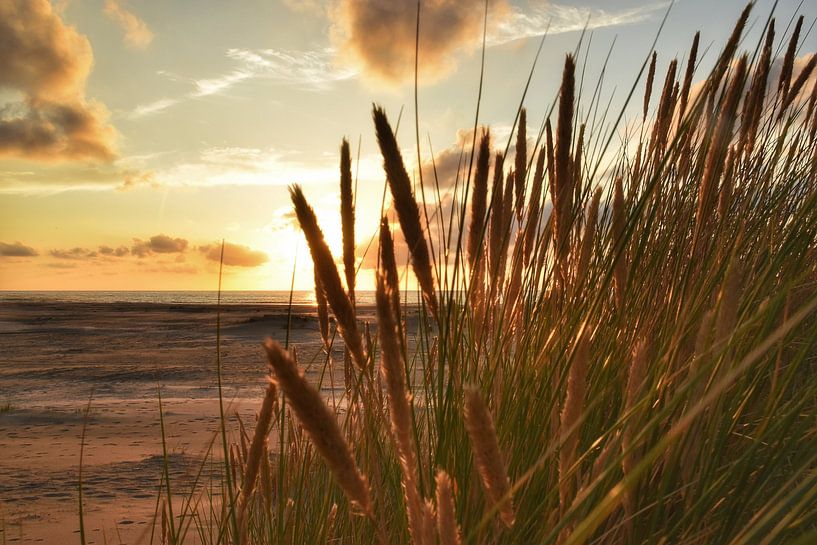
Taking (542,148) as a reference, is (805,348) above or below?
below

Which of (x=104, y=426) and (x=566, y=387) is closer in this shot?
(x=566, y=387)

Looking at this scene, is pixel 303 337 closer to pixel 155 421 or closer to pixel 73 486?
pixel 155 421

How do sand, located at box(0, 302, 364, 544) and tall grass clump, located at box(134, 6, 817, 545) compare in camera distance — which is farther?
sand, located at box(0, 302, 364, 544)

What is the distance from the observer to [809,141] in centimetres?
305

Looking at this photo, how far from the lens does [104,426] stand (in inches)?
242

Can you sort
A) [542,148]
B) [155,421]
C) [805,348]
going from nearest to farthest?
[805,348] < [542,148] < [155,421]

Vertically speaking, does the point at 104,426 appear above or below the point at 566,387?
below

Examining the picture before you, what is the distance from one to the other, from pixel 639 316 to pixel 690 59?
1.42 metres

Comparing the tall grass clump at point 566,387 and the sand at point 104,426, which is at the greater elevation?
the tall grass clump at point 566,387

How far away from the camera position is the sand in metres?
3.66

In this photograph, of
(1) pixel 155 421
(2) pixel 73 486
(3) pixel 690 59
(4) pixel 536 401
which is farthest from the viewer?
→ (1) pixel 155 421

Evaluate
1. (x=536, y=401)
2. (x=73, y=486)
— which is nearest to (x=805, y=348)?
(x=536, y=401)

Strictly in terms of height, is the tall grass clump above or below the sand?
above

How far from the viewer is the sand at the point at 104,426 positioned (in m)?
3.66
